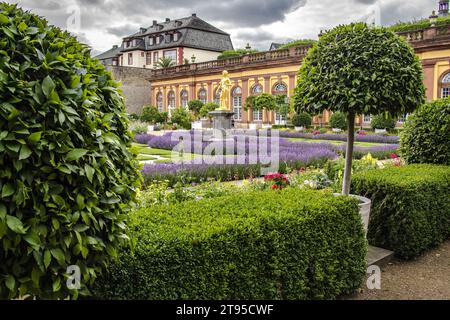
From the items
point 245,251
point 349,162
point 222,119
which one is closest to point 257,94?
point 222,119

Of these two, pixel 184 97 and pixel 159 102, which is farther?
pixel 159 102

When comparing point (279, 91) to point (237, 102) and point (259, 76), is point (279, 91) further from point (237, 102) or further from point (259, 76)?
point (237, 102)

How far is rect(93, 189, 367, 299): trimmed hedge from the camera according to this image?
2389 mm

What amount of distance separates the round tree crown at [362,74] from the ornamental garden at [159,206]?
1cm

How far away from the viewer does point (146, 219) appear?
2.99 meters

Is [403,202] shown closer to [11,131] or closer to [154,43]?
[11,131]

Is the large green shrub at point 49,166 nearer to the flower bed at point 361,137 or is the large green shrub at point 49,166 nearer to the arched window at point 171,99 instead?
the flower bed at point 361,137

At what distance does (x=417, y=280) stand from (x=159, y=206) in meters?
2.73

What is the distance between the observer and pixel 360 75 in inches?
171

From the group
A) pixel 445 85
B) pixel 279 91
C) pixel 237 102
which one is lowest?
pixel 237 102

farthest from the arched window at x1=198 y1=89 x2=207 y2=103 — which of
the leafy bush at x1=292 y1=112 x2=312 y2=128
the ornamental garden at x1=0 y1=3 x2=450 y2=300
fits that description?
the ornamental garden at x1=0 y1=3 x2=450 y2=300

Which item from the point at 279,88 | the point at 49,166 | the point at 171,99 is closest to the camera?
the point at 49,166
